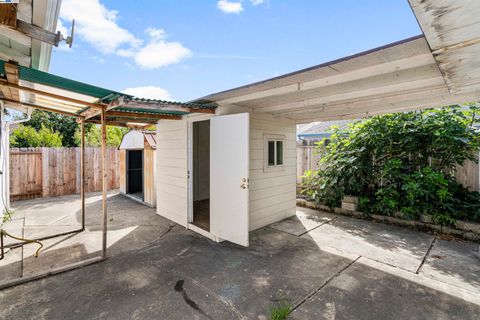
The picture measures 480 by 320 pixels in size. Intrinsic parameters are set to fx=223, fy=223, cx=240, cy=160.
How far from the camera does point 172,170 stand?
15.9 feet

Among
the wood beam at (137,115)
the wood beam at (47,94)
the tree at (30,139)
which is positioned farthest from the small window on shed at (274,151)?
the tree at (30,139)

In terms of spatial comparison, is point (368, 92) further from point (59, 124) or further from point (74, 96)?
point (59, 124)

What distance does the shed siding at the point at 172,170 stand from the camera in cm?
447

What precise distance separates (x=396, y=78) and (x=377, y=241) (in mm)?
2673

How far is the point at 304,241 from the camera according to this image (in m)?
3.76

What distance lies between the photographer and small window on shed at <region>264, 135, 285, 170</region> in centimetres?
449

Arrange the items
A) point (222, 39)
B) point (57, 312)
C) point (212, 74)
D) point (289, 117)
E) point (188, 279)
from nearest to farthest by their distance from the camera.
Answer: point (57, 312)
point (188, 279)
point (289, 117)
point (222, 39)
point (212, 74)

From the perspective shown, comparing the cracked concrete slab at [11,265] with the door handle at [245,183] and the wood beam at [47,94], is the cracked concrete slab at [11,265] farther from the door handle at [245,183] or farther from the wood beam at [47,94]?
the door handle at [245,183]

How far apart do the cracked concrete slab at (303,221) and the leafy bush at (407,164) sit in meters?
0.46

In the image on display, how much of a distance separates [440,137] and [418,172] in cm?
74

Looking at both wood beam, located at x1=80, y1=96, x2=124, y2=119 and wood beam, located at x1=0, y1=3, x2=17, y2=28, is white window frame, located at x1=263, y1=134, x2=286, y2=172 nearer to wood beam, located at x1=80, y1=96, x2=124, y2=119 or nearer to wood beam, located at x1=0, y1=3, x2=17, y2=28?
wood beam, located at x1=80, y1=96, x2=124, y2=119

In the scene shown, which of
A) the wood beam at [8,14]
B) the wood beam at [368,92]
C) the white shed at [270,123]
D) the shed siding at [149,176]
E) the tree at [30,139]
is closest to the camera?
the wood beam at [8,14]

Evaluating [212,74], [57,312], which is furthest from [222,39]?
[57,312]

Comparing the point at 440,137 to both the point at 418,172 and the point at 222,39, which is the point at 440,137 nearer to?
the point at 418,172
